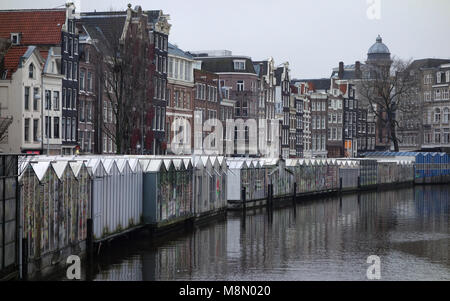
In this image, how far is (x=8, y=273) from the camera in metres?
18.4

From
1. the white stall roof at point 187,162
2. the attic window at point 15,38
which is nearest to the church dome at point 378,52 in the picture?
the attic window at point 15,38

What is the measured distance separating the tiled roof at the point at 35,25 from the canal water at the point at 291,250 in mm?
22484

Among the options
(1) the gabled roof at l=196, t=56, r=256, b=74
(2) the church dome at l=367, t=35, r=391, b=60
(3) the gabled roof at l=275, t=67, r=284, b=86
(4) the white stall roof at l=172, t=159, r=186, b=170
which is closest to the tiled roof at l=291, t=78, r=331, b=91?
(2) the church dome at l=367, t=35, r=391, b=60

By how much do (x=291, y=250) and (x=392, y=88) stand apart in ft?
218

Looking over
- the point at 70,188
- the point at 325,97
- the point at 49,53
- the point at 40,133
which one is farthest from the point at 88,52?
the point at 325,97

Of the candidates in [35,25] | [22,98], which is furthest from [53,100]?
[35,25]

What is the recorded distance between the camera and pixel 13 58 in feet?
183

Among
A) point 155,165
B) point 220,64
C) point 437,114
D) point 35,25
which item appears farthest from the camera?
point 220,64

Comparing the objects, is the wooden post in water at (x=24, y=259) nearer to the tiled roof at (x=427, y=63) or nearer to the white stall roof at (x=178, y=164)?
the white stall roof at (x=178, y=164)

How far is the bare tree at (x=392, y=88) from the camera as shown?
90000 millimetres

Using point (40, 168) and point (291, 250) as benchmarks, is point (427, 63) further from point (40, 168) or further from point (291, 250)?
point (40, 168)

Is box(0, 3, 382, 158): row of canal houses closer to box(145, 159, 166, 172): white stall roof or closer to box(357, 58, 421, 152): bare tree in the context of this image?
box(145, 159, 166, 172): white stall roof

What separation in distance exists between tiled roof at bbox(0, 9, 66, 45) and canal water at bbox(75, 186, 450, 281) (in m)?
22.5

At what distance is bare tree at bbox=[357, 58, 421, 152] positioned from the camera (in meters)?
90.0
